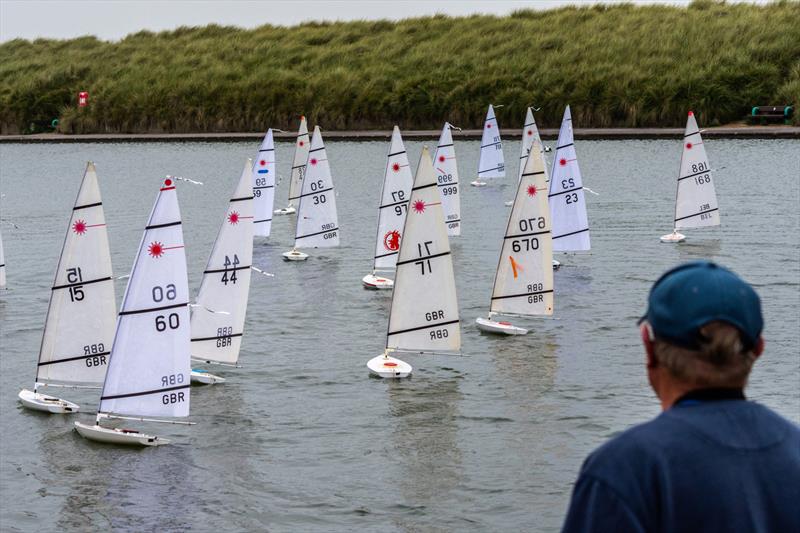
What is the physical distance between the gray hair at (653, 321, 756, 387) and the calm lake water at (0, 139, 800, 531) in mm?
14997

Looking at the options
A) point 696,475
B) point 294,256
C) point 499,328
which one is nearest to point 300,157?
point 294,256

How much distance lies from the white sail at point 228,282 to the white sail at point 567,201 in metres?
15.9

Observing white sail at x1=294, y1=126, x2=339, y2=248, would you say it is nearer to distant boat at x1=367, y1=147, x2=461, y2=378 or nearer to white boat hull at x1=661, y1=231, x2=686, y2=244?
white boat hull at x1=661, y1=231, x2=686, y2=244

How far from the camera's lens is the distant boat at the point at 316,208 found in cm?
4244

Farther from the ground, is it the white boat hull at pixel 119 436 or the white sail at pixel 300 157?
the white sail at pixel 300 157

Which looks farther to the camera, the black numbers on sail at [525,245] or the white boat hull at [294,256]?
the white boat hull at [294,256]

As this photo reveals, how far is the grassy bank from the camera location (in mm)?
90688

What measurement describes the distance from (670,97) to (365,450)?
71.1 m

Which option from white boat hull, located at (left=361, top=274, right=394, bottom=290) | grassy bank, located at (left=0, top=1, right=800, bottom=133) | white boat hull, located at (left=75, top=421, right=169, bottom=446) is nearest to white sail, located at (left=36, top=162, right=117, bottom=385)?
white boat hull, located at (left=75, top=421, right=169, bottom=446)

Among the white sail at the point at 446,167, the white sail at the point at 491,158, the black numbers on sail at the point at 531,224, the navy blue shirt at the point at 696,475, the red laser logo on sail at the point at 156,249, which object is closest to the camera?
the navy blue shirt at the point at 696,475

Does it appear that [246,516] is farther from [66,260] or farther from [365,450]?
[66,260]

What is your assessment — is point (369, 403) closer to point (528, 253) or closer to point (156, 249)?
point (156, 249)

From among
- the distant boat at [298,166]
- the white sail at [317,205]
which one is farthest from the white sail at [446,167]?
the distant boat at [298,166]

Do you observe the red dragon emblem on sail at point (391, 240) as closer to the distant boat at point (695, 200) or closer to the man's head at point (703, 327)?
the distant boat at point (695, 200)
